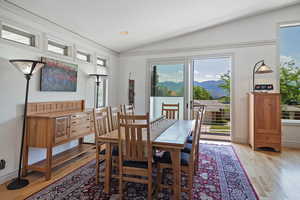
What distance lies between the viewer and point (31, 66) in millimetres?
2312

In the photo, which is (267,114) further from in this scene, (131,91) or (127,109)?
(131,91)

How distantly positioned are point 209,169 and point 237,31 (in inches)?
145

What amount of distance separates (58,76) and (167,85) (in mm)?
2986

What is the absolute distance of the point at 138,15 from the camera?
347 centimetres

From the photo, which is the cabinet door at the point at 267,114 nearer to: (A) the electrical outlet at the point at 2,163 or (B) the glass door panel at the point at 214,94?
(B) the glass door panel at the point at 214,94

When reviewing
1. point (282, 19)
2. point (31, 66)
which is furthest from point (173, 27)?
point (31, 66)

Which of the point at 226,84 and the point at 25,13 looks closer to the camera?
the point at 25,13

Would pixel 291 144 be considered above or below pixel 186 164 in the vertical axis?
below

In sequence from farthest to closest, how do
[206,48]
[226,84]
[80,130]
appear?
1. [226,84]
2. [206,48]
3. [80,130]

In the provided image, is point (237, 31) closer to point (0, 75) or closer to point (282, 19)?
point (282, 19)

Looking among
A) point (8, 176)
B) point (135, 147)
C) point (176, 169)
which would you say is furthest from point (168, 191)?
point (8, 176)

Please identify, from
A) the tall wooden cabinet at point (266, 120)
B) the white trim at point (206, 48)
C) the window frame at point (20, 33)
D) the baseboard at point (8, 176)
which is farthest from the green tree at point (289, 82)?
the baseboard at point (8, 176)

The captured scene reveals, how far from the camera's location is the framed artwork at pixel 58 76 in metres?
3.00

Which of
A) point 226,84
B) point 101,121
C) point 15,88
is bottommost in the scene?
point 101,121
